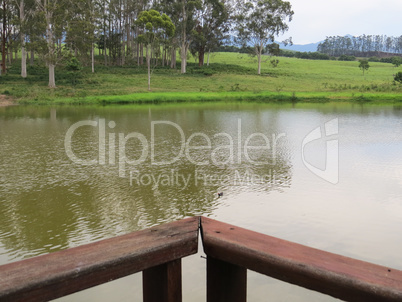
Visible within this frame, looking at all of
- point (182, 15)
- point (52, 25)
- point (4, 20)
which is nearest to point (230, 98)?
point (52, 25)

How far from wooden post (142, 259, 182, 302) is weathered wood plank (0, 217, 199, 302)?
0.07 metres

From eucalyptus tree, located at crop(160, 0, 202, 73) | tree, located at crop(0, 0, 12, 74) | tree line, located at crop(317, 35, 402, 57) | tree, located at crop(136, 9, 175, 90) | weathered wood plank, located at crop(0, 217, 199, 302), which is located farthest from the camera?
tree line, located at crop(317, 35, 402, 57)

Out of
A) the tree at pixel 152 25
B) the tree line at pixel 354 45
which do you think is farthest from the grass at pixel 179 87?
the tree line at pixel 354 45

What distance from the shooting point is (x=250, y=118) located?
850 inches

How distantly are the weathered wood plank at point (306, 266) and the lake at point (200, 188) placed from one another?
2756mm

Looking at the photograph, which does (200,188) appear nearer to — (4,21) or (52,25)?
(52,25)

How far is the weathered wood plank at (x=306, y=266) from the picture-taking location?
4.78 ft

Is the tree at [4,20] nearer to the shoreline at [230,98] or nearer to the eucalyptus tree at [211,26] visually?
the shoreline at [230,98]

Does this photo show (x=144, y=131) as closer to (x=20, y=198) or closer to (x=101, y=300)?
(x=20, y=198)

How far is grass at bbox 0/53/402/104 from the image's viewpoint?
106 ft

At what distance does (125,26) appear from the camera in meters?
55.9

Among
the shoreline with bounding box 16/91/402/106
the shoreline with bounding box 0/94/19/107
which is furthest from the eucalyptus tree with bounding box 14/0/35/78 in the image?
the shoreline with bounding box 16/91/402/106

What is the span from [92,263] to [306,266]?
0.85 metres

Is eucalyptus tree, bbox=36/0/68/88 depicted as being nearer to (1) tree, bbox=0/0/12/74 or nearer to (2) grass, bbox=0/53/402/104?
(2) grass, bbox=0/53/402/104
